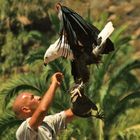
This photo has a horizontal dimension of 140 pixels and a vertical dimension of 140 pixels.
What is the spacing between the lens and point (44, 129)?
5.30 meters

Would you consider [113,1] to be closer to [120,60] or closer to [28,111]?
[120,60]

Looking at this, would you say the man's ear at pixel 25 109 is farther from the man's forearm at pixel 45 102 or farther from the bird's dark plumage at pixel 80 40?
the bird's dark plumage at pixel 80 40

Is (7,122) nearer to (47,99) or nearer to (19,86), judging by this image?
(19,86)

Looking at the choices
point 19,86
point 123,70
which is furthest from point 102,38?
point 123,70

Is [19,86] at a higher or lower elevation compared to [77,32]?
higher

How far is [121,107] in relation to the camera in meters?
16.4

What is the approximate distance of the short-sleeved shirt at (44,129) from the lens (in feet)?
17.0

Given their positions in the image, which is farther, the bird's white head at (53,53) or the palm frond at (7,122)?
the palm frond at (7,122)

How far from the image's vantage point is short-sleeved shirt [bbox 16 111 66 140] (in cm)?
517

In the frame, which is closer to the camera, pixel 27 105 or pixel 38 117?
pixel 38 117

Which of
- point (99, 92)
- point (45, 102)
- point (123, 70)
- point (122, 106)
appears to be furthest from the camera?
point (123, 70)

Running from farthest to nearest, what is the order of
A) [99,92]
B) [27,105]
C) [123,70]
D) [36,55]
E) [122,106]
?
[123,70] → [36,55] → [99,92] → [122,106] → [27,105]

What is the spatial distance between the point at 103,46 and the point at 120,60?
15.9 metres

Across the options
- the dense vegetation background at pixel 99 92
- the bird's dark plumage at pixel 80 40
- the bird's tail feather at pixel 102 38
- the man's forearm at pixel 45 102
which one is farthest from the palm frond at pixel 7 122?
the bird's tail feather at pixel 102 38
